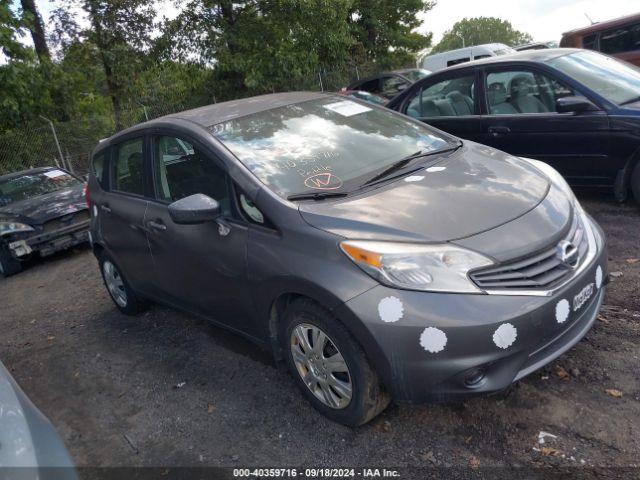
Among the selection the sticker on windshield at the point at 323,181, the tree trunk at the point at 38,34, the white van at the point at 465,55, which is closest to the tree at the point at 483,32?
the white van at the point at 465,55

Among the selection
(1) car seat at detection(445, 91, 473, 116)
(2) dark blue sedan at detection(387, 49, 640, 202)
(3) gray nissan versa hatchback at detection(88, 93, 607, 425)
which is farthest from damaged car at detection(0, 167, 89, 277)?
(1) car seat at detection(445, 91, 473, 116)

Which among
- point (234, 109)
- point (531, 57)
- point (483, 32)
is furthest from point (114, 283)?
point (483, 32)

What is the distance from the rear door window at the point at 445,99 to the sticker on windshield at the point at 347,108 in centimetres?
232

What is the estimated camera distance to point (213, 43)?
17.9 meters

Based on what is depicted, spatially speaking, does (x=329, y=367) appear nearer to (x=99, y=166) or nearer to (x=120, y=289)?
(x=120, y=289)

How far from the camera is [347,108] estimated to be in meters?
4.16

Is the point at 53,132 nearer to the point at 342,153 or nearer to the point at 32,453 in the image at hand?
the point at 342,153

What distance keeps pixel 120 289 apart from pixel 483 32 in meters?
112

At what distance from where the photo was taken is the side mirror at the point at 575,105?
506 cm

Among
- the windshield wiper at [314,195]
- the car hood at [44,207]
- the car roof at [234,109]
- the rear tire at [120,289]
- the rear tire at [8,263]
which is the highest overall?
the car roof at [234,109]

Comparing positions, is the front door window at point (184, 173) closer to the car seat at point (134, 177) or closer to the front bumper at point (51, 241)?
the car seat at point (134, 177)

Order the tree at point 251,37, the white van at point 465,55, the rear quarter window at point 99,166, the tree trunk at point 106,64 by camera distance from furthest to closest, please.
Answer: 1. the white van at point 465,55
2. the tree at point 251,37
3. the tree trunk at point 106,64
4. the rear quarter window at point 99,166

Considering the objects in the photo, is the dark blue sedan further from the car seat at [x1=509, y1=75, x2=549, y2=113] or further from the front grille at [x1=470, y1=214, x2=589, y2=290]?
the front grille at [x1=470, y1=214, x2=589, y2=290]

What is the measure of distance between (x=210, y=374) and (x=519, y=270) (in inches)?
85.7
